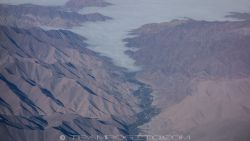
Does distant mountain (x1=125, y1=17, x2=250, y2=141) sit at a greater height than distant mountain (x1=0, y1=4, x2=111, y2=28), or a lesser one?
lesser

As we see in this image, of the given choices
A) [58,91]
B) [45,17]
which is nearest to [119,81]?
[58,91]

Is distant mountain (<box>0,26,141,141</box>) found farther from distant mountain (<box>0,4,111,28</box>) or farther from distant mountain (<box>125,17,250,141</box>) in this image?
distant mountain (<box>125,17,250,141</box>)

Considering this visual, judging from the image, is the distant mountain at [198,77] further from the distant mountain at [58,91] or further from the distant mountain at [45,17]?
the distant mountain at [45,17]

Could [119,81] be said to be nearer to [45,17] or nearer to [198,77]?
[198,77]

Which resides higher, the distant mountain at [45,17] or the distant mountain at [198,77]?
the distant mountain at [45,17]

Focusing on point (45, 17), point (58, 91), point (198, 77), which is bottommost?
point (198, 77)

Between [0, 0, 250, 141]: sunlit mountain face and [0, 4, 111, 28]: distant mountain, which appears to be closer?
[0, 0, 250, 141]: sunlit mountain face
